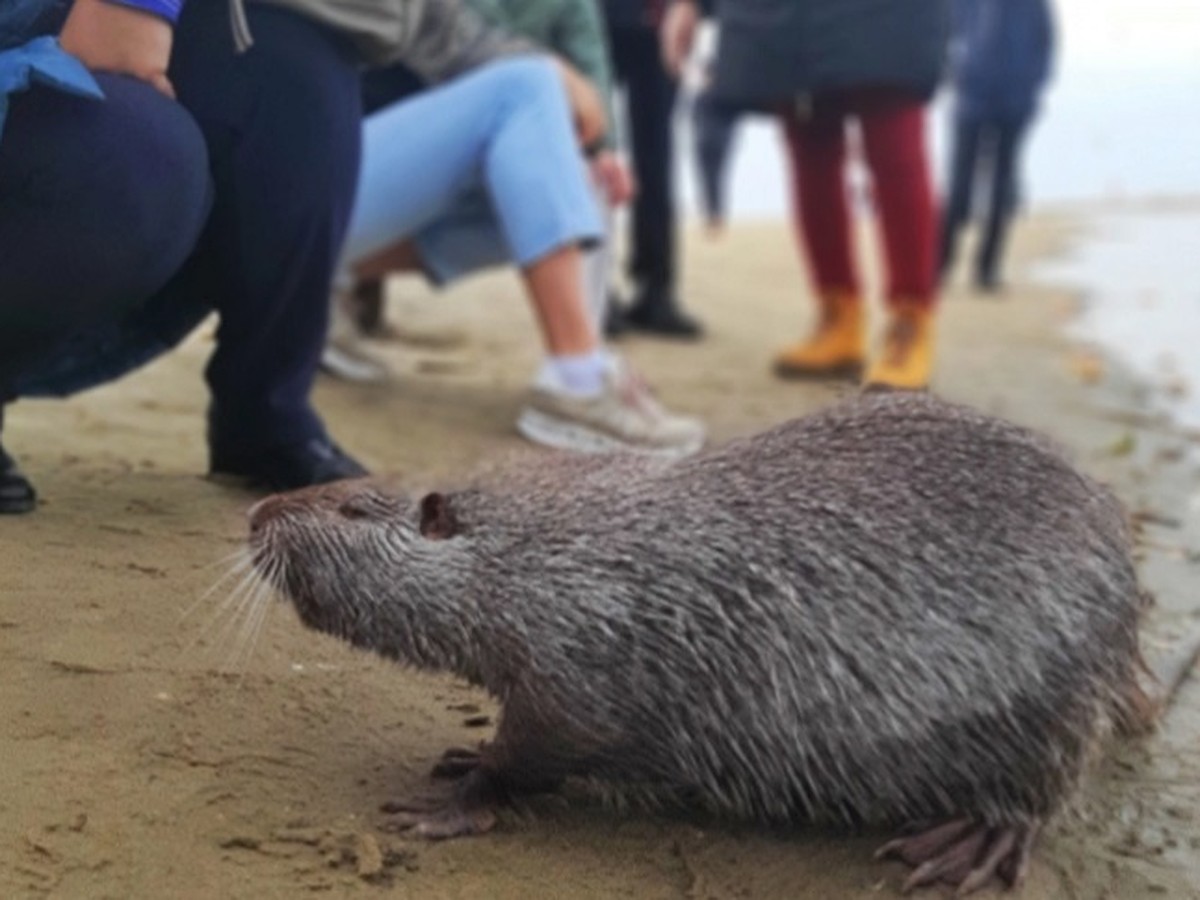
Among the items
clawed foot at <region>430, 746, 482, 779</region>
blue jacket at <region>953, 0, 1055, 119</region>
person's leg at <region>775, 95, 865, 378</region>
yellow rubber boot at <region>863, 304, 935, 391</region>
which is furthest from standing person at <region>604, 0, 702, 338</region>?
clawed foot at <region>430, 746, 482, 779</region>

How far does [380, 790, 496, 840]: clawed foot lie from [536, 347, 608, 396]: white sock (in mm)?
2485

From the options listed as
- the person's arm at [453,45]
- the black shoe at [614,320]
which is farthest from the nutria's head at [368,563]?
the black shoe at [614,320]

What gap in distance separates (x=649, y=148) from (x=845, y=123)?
1.27m

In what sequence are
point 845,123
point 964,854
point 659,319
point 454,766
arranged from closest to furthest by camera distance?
point 964,854
point 454,766
point 845,123
point 659,319

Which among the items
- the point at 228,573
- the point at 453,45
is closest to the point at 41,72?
the point at 228,573

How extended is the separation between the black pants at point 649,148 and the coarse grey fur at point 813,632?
4.94 metres

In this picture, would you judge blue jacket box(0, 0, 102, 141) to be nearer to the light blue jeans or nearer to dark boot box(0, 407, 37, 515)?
dark boot box(0, 407, 37, 515)

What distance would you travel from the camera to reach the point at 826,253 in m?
6.89

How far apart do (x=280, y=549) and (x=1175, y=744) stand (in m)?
1.62

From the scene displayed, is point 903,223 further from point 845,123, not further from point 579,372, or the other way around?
point 579,372

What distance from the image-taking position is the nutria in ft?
8.44

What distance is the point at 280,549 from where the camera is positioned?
2.81m

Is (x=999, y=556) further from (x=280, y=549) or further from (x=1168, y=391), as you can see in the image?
(x=1168, y=391)

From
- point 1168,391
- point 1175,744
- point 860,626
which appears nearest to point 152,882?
point 860,626
